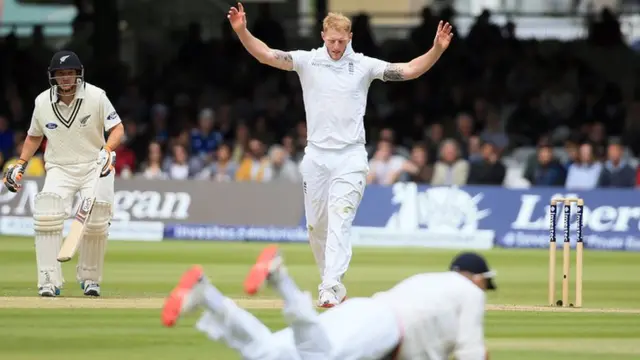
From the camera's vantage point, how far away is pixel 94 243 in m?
11.5

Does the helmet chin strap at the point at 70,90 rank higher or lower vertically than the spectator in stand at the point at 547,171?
higher

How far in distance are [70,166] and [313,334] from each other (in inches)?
213

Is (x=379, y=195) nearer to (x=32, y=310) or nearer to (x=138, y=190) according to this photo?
(x=138, y=190)

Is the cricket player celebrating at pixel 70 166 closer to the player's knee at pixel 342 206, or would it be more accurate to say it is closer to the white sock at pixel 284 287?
the player's knee at pixel 342 206

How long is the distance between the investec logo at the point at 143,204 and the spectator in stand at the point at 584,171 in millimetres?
5349

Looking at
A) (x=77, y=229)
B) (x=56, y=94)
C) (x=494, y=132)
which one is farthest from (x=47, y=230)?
(x=494, y=132)

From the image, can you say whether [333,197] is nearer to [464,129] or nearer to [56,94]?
[56,94]

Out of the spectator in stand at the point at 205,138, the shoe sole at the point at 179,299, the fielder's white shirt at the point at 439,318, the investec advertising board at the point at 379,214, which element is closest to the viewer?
the shoe sole at the point at 179,299

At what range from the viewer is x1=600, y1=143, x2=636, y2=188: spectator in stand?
67.1 ft

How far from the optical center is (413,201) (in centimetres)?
1994

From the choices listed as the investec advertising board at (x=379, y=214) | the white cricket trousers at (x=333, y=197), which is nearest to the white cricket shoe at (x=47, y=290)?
the white cricket trousers at (x=333, y=197)

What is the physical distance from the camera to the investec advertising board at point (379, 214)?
1927 centimetres

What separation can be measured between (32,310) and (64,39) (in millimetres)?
18628

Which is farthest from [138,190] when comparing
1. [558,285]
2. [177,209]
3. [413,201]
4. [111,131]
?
[111,131]
